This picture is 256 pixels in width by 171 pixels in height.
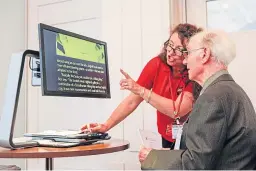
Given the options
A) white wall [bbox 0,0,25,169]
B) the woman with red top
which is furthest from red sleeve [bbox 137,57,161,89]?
white wall [bbox 0,0,25,169]

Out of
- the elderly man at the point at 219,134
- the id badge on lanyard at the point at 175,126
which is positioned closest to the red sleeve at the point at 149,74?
the id badge on lanyard at the point at 175,126

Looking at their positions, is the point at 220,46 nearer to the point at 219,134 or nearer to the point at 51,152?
the point at 219,134

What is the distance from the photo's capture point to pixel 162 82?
2.01m

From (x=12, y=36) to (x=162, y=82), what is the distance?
6.18ft

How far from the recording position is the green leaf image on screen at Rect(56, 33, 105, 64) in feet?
5.01

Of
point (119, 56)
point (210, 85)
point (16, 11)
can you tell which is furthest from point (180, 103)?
point (16, 11)

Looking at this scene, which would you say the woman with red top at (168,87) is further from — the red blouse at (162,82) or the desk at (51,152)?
the desk at (51,152)

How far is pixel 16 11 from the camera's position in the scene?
3.29m

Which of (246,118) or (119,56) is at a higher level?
(119,56)

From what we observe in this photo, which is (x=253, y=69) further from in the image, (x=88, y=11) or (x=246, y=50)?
(x=88, y=11)

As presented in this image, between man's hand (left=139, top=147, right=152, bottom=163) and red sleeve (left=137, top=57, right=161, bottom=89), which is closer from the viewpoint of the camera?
man's hand (left=139, top=147, right=152, bottom=163)

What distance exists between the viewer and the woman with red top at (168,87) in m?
1.79

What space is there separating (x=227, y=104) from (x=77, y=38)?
0.81m

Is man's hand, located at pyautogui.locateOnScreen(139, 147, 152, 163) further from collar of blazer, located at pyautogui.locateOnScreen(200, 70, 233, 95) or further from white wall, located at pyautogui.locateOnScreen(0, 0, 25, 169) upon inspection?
white wall, located at pyautogui.locateOnScreen(0, 0, 25, 169)
